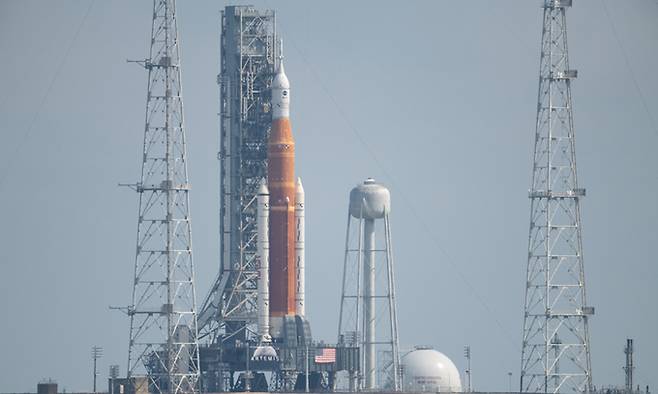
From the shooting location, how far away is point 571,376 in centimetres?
19988

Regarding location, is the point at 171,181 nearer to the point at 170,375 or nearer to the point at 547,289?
the point at 170,375

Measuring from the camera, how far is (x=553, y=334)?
656 feet

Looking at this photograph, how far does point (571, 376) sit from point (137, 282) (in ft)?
120

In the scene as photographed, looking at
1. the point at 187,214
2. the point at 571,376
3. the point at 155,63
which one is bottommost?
the point at 571,376

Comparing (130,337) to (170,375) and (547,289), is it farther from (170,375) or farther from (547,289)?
(547,289)

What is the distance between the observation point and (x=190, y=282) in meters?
197

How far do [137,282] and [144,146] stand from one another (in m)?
11.1

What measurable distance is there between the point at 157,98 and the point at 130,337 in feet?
64.6

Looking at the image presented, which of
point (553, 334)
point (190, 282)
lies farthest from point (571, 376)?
point (190, 282)

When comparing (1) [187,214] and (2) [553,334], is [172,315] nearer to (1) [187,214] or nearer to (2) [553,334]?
(1) [187,214]

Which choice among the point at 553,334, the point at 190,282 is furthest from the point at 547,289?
the point at 190,282

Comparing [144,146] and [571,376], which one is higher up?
[144,146]

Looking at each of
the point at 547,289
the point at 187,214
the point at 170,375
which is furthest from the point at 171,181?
the point at 547,289

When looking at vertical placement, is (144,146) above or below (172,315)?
above
